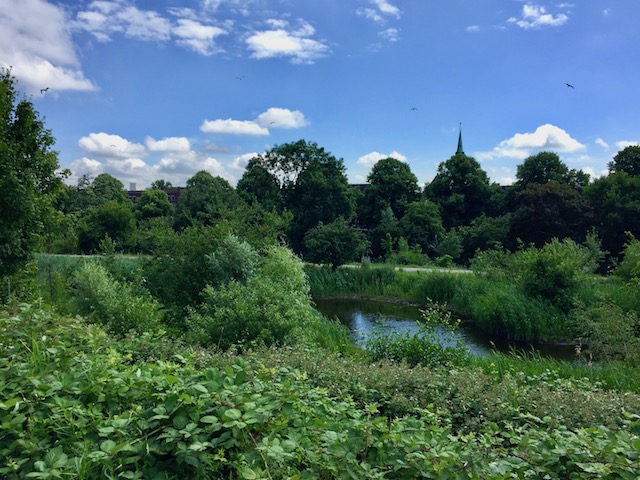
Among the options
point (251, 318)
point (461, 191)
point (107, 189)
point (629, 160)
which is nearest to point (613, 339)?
point (251, 318)

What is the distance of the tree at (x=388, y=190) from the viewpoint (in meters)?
36.9

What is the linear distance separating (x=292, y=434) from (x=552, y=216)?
27.2 meters

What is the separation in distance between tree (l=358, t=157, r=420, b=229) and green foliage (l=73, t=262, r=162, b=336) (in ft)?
97.8

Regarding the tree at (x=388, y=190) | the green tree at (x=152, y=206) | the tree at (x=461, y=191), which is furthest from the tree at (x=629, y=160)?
the green tree at (x=152, y=206)

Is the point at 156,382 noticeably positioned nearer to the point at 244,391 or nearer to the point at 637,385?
the point at 244,391

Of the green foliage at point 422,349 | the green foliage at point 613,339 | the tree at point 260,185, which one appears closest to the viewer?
the green foliage at point 422,349

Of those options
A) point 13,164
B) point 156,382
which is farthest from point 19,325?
point 13,164

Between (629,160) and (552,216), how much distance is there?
873cm

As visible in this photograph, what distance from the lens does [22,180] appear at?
23.7 feet

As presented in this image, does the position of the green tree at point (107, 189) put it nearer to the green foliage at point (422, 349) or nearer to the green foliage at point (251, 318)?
the green foliage at point (251, 318)

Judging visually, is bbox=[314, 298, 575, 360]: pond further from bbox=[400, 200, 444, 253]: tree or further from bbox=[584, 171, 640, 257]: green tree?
bbox=[584, 171, 640, 257]: green tree

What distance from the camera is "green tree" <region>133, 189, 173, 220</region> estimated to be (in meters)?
42.8

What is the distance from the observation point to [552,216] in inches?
1001

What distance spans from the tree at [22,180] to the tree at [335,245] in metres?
13.8
